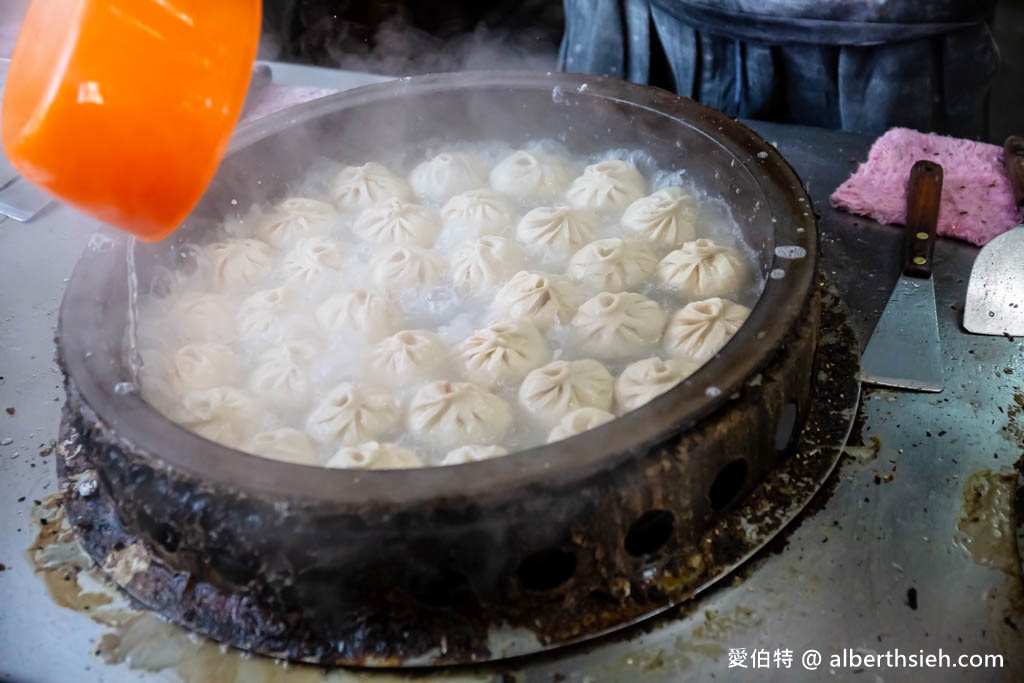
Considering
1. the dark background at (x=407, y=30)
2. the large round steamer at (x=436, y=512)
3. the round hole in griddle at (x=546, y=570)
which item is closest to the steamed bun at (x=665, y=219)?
the large round steamer at (x=436, y=512)

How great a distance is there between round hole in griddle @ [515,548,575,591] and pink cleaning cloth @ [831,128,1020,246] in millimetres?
1582

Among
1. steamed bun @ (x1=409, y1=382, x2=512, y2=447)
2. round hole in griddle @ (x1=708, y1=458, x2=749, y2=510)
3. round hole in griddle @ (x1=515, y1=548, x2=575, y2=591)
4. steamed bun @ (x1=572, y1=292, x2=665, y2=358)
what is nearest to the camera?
round hole in griddle @ (x1=515, y1=548, x2=575, y2=591)

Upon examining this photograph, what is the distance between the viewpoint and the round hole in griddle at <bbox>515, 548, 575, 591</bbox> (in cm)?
153

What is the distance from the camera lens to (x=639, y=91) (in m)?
2.45

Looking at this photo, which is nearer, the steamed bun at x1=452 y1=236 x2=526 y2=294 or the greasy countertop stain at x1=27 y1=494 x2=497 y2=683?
the greasy countertop stain at x1=27 y1=494 x2=497 y2=683

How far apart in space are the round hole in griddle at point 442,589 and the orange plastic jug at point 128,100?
0.75m

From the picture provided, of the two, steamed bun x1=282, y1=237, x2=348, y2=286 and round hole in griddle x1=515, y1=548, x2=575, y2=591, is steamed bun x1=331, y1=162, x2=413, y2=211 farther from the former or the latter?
round hole in griddle x1=515, y1=548, x2=575, y2=591

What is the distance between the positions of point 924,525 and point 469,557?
39.5 inches

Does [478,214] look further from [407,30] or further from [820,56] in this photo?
[407,30]

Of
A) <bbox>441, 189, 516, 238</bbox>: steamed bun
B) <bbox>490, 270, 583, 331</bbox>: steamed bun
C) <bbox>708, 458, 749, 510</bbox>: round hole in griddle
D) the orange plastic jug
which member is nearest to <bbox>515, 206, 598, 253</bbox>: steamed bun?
<bbox>441, 189, 516, 238</bbox>: steamed bun

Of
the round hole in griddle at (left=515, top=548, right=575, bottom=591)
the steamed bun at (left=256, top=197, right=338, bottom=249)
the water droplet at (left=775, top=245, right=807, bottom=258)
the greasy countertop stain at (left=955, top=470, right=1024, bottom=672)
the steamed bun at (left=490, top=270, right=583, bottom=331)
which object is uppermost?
the water droplet at (left=775, top=245, right=807, bottom=258)

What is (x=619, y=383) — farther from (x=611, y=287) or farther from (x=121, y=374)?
(x=121, y=374)

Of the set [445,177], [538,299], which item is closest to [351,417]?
[538,299]

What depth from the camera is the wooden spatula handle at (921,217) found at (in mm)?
2232
